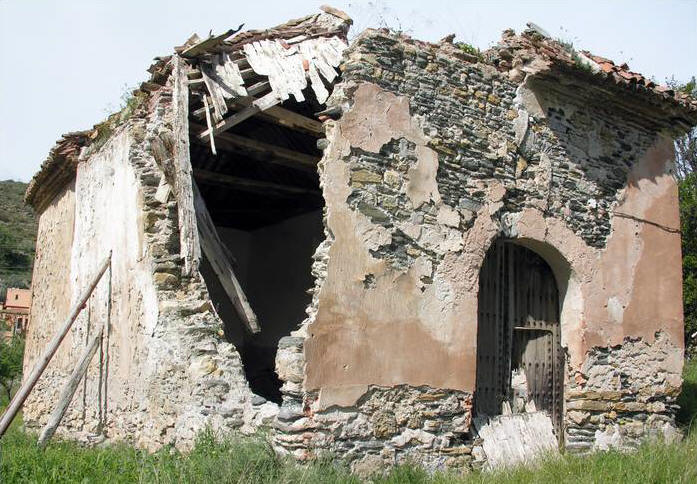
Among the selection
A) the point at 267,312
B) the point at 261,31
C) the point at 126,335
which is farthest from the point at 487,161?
the point at 267,312

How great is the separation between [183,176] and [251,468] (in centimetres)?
300

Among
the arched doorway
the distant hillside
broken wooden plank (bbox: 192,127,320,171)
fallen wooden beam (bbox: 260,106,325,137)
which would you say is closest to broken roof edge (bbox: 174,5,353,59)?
fallen wooden beam (bbox: 260,106,325,137)

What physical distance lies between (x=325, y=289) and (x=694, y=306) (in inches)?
413

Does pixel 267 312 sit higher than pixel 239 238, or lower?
lower

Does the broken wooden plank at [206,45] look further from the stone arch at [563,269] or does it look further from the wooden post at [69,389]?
the stone arch at [563,269]

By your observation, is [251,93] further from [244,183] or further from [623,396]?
[623,396]

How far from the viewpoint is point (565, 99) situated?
23.8 feet

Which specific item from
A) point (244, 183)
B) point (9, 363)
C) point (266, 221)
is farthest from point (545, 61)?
point (9, 363)

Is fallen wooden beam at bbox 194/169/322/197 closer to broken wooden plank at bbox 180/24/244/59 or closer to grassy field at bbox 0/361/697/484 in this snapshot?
broken wooden plank at bbox 180/24/244/59

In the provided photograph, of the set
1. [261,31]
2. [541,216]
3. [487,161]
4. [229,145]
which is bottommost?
[541,216]

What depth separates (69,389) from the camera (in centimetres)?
713

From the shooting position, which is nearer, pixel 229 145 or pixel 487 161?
pixel 487 161

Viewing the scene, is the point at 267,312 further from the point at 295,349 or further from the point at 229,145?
the point at 295,349

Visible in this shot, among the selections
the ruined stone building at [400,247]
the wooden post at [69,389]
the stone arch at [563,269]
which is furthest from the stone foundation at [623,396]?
the wooden post at [69,389]
